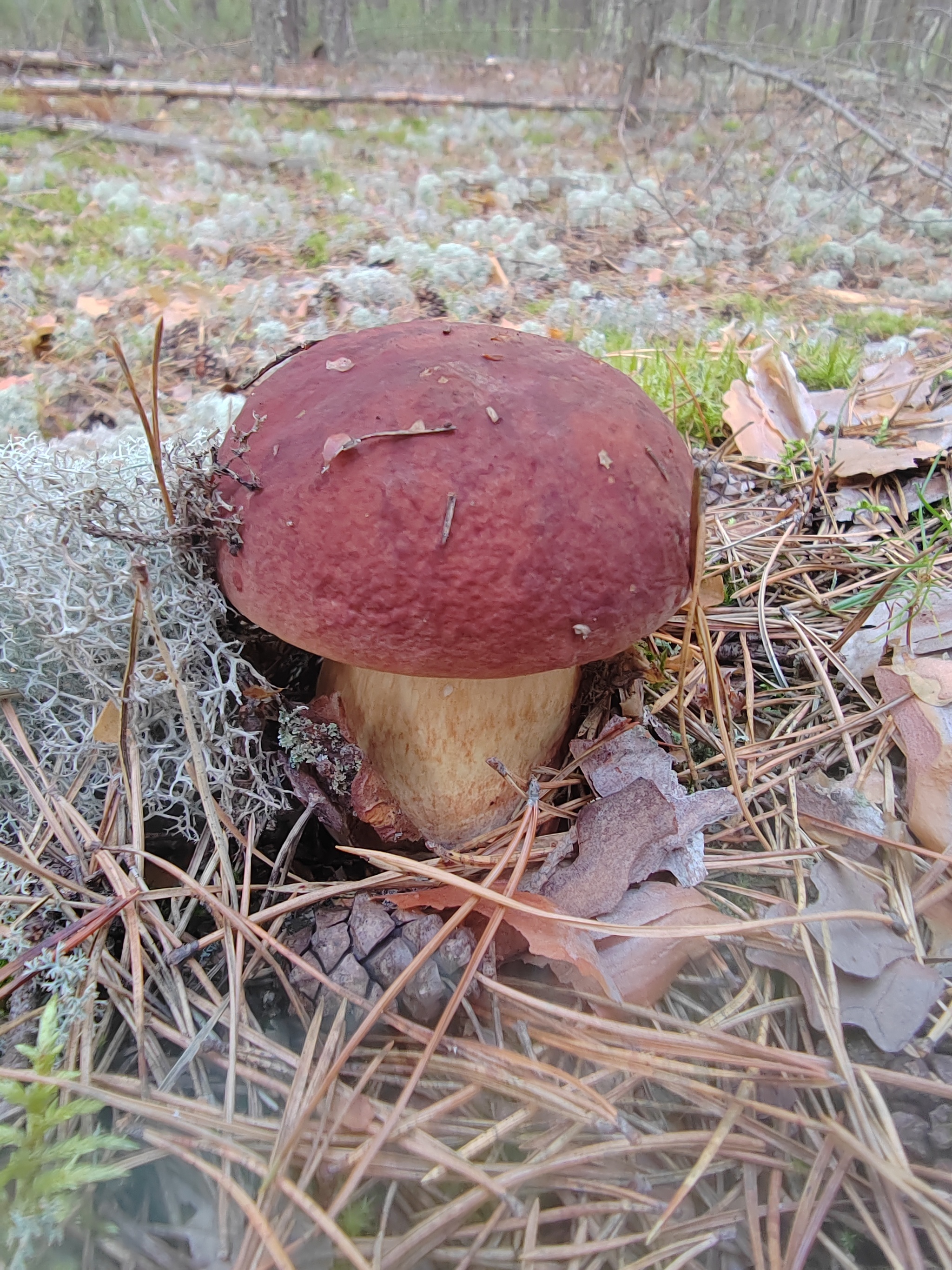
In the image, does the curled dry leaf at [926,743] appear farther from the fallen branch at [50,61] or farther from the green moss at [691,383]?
the fallen branch at [50,61]

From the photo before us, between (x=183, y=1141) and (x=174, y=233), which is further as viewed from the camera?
(x=174, y=233)

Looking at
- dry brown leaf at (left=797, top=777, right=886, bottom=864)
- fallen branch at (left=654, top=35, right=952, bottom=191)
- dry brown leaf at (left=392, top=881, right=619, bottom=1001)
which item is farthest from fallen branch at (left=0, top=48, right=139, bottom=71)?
dry brown leaf at (left=797, top=777, right=886, bottom=864)

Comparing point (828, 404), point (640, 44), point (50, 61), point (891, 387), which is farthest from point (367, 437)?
point (50, 61)

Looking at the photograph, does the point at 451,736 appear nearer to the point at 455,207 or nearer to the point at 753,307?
the point at 753,307

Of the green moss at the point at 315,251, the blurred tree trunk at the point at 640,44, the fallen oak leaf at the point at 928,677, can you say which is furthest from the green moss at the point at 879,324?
the blurred tree trunk at the point at 640,44

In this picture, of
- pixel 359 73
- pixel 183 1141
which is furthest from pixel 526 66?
pixel 183 1141

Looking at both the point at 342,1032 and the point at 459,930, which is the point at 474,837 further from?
the point at 342,1032
